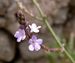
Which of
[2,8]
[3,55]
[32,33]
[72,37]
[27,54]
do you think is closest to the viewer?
[32,33]

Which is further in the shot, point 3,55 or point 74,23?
point 74,23

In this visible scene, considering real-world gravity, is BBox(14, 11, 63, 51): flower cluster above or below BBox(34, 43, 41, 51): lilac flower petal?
above

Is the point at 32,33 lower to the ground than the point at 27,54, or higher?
higher

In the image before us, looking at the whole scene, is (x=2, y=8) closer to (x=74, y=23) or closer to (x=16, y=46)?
(x=16, y=46)

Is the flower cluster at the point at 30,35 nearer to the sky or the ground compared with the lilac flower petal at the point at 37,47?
nearer to the sky

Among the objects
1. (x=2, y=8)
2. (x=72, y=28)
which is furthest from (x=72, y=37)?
(x=2, y=8)

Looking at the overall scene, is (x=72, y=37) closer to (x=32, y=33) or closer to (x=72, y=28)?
(x=72, y=28)

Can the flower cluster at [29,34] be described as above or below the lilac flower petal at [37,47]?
above

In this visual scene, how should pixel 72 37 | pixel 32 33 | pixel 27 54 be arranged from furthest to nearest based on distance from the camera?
pixel 72 37
pixel 27 54
pixel 32 33

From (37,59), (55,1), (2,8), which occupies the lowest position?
(37,59)
